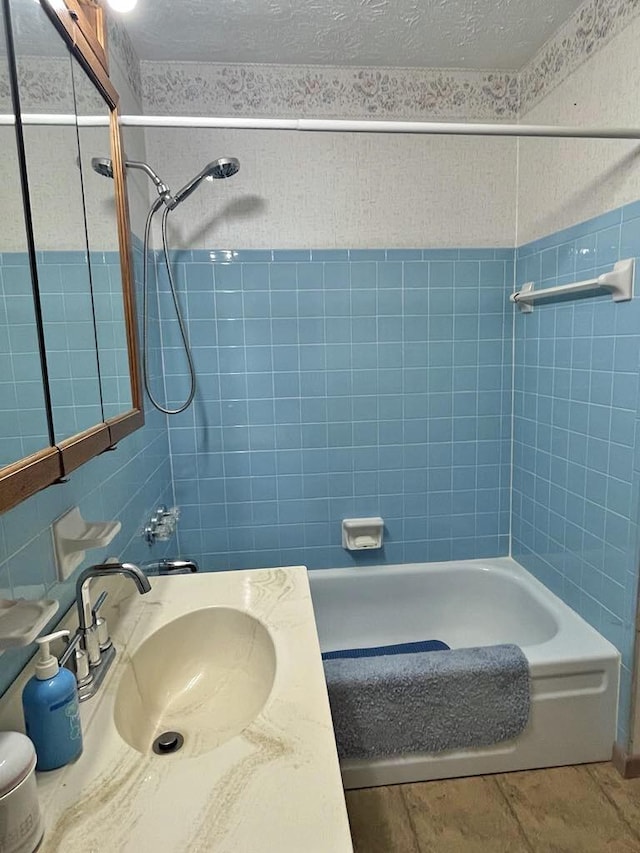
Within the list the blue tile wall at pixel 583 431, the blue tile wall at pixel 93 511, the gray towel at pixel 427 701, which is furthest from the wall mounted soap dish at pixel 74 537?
the blue tile wall at pixel 583 431

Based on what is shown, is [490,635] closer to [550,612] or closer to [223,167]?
[550,612]

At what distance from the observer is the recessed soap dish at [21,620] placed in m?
0.69

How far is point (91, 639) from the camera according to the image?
0.90 metres

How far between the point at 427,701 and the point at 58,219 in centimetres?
161

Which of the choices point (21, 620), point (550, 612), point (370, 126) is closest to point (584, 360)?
point (550, 612)

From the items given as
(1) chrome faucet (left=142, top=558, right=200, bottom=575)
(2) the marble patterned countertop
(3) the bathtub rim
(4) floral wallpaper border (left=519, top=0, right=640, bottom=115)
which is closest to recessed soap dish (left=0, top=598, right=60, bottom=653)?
(2) the marble patterned countertop

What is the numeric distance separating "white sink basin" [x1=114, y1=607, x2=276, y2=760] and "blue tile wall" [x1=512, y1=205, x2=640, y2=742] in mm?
1229

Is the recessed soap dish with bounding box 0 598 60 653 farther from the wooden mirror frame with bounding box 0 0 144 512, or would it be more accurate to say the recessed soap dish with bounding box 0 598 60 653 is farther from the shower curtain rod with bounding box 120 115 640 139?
the shower curtain rod with bounding box 120 115 640 139

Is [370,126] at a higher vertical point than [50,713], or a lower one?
higher

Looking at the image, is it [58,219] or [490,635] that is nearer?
[58,219]

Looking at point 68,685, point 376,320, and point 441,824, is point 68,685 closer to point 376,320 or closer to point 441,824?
point 441,824

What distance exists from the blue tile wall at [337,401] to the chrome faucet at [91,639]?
1.15m

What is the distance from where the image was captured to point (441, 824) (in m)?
1.40

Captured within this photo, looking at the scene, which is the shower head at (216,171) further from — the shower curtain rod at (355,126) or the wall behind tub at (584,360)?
the wall behind tub at (584,360)
